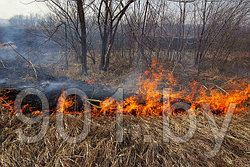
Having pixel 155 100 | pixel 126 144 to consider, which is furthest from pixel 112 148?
pixel 155 100

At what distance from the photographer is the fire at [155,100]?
3.32 m

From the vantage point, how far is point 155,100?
405 cm

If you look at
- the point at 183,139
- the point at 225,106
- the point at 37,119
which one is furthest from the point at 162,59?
the point at 37,119

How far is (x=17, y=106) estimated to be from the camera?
3.12m

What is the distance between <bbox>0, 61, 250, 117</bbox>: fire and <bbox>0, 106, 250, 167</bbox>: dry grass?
25.6 inches

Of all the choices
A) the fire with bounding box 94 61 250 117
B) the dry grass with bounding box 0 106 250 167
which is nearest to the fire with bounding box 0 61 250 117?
the fire with bounding box 94 61 250 117

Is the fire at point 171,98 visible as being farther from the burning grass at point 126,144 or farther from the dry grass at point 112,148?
the dry grass at point 112,148

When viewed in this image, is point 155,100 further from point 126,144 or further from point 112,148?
point 112,148

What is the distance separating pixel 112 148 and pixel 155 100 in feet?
7.55

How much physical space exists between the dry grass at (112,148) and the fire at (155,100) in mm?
650

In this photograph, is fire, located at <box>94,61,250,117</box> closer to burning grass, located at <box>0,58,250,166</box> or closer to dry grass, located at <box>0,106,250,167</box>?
burning grass, located at <box>0,58,250,166</box>

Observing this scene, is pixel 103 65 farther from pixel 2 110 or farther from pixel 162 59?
pixel 2 110

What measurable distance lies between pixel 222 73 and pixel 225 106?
4583 mm

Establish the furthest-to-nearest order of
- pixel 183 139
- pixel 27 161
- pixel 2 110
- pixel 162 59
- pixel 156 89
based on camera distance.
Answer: pixel 162 59 → pixel 156 89 → pixel 2 110 → pixel 183 139 → pixel 27 161
